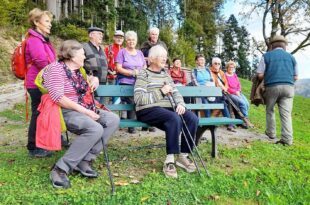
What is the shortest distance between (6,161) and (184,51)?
3130 centimetres

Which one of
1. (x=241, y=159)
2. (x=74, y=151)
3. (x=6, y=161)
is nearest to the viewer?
(x=74, y=151)

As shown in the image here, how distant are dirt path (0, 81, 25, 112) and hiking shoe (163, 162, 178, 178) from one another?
7.41 m

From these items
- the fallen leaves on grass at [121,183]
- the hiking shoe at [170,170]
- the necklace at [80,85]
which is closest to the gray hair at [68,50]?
the necklace at [80,85]

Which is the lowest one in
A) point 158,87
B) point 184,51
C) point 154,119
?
point 154,119

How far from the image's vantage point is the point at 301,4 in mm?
24578

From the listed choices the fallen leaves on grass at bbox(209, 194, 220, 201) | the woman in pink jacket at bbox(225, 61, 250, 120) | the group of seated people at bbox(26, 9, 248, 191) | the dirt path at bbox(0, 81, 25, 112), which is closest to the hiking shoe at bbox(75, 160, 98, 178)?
the group of seated people at bbox(26, 9, 248, 191)

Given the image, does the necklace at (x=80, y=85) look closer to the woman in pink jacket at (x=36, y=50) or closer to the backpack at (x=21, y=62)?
the woman in pink jacket at (x=36, y=50)

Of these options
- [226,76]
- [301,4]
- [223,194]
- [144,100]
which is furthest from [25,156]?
[301,4]

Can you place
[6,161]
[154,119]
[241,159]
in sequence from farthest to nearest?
[241,159] → [6,161] → [154,119]

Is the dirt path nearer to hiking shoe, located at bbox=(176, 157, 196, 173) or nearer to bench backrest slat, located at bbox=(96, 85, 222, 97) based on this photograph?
bench backrest slat, located at bbox=(96, 85, 222, 97)

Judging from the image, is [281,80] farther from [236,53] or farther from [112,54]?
[236,53]

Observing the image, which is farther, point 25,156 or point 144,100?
point 25,156

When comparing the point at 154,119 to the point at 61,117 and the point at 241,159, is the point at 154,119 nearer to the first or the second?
the point at 61,117

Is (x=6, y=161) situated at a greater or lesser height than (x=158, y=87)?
lesser
